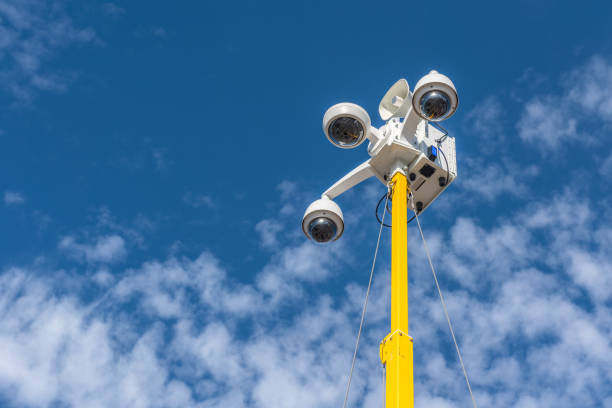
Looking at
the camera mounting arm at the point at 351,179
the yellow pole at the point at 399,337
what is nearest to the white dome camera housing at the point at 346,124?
the camera mounting arm at the point at 351,179

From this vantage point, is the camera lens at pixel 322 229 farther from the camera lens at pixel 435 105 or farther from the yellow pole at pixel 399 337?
the camera lens at pixel 435 105

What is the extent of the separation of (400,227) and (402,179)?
1.27m

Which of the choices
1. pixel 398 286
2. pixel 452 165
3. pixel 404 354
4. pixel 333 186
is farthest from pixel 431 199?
pixel 404 354

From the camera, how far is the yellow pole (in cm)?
744

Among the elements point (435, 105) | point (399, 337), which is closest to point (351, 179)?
point (435, 105)

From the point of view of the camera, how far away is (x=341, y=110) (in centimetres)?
1016

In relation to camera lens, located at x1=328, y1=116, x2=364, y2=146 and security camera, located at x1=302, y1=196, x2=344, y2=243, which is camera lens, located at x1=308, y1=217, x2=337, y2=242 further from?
camera lens, located at x1=328, y1=116, x2=364, y2=146

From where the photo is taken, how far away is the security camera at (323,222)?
11.0 meters

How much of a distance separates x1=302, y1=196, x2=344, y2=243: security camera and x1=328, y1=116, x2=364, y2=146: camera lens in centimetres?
119

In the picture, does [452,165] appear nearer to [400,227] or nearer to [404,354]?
→ [400,227]

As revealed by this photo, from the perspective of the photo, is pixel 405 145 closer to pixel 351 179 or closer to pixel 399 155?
pixel 399 155

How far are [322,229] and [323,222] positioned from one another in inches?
5.0

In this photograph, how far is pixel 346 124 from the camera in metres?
10.2

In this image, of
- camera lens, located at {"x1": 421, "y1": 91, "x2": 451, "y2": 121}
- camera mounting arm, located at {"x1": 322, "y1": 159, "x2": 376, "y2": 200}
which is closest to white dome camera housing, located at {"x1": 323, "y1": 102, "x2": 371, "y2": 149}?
camera mounting arm, located at {"x1": 322, "y1": 159, "x2": 376, "y2": 200}
